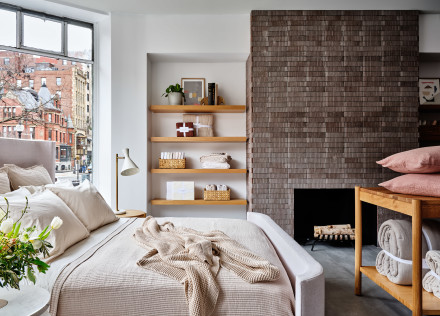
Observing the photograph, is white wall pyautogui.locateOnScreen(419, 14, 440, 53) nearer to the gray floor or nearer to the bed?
the gray floor

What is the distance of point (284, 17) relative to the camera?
3.52m

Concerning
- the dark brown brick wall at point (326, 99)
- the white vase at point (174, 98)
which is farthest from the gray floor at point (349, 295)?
the white vase at point (174, 98)

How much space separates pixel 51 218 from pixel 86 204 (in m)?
0.49

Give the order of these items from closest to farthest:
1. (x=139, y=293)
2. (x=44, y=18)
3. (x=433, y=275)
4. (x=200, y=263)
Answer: (x=139, y=293)
(x=200, y=263)
(x=433, y=275)
(x=44, y=18)

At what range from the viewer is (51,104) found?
3590mm

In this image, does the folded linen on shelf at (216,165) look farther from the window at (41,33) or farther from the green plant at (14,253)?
the green plant at (14,253)

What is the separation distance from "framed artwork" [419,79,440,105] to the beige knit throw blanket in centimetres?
337

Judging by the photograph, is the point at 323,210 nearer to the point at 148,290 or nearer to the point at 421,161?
the point at 421,161

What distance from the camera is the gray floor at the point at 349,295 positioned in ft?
6.77

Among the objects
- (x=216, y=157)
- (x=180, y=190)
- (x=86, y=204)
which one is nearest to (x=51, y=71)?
(x=180, y=190)

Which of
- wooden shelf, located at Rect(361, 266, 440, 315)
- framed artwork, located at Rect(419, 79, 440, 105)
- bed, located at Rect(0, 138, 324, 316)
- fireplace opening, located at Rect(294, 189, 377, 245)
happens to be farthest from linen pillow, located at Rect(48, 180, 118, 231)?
framed artwork, located at Rect(419, 79, 440, 105)

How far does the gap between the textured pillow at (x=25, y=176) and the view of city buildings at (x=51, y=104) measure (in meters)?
1.13

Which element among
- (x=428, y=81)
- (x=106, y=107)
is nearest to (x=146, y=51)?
(x=106, y=107)

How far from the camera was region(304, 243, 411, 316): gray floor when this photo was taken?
6.77ft
